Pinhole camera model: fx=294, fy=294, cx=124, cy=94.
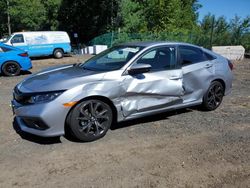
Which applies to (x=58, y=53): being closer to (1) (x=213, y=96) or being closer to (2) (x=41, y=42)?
(2) (x=41, y=42)

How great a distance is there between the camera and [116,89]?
4711 millimetres

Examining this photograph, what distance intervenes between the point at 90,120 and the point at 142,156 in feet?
3.32

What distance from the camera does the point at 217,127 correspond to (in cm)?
537

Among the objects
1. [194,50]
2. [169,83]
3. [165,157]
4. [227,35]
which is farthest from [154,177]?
[227,35]

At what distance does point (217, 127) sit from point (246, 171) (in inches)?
63.8

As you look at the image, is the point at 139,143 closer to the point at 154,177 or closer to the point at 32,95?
the point at 154,177

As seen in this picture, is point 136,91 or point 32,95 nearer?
point 32,95

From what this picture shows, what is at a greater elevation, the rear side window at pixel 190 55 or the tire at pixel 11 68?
the rear side window at pixel 190 55

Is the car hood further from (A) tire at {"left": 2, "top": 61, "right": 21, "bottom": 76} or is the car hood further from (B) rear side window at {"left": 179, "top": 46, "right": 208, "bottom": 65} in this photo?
(A) tire at {"left": 2, "top": 61, "right": 21, "bottom": 76}

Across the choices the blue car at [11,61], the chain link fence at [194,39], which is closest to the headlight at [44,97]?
the blue car at [11,61]

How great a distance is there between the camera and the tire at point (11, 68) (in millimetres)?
11188

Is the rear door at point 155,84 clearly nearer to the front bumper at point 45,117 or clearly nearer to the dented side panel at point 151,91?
the dented side panel at point 151,91

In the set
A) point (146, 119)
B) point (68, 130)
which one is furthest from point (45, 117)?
point (146, 119)

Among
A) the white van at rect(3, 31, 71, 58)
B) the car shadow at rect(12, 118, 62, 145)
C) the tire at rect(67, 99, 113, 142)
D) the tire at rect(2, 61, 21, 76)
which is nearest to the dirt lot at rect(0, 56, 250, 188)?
the car shadow at rect(12, 118, 62, 145)
